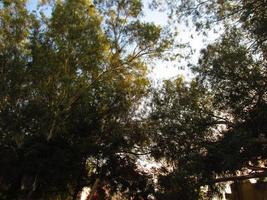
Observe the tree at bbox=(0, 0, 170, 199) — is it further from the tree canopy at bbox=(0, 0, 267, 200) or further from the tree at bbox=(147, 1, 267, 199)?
the tree at bbox=(147, 1, 267, 199)

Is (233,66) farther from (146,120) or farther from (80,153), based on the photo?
(80,153)

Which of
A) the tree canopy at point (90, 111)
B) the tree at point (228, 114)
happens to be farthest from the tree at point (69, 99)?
the tree at point (228, 114)

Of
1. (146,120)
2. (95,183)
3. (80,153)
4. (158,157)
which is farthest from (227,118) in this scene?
(95,183)

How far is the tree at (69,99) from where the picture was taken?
21.1 meters

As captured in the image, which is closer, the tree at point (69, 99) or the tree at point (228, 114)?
the tree at point (228, 114)

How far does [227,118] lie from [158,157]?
19.5 feet

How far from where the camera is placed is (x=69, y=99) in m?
22.0

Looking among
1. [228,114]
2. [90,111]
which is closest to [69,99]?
[90,111]

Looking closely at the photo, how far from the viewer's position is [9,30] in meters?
21.9

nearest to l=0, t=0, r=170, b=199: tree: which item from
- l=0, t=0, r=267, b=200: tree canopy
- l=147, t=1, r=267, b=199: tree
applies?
l=0, t=0, r=267, b=200: tree canopy

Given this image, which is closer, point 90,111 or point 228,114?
point 228,114

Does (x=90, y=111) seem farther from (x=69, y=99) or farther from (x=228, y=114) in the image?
(x=228, y=114)

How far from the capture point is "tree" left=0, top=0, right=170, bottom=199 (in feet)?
69.4

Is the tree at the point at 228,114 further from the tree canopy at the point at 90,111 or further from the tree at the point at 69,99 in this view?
the tree at the point at 69,99
